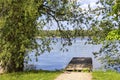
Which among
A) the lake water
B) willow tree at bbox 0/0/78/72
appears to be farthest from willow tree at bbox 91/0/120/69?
willow tree at bbox 0/0/78/72

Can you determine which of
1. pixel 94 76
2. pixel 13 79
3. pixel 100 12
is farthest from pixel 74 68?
pixel 100 12

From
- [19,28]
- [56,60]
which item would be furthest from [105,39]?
[56,60]

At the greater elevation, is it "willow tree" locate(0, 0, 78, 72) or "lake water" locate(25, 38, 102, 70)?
"willow tree" locate(0, 0, 78, 72)

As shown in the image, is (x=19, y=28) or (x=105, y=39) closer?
(x=19, y=28)

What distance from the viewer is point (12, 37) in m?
18.3

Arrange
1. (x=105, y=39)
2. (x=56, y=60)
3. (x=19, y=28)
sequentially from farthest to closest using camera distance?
(x=56, y=60) → (x=105, y=39) → (x=19, y=28)

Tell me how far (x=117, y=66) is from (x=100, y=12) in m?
3.93

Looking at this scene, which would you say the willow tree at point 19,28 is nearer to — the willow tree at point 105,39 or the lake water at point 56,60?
the lake water at point 56,60

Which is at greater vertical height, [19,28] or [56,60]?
[19,28]

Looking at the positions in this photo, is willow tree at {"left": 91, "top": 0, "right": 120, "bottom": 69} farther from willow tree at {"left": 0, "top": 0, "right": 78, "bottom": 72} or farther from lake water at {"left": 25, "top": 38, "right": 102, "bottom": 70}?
willow tree at {"left": 0, "top": 0, "right": 78, "bottom": 72}

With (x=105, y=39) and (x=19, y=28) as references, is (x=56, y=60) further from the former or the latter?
(x=19, y=28)

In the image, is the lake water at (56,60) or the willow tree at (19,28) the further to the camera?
the lake water at (56,60)

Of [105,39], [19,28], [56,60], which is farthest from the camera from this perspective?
[56,60]

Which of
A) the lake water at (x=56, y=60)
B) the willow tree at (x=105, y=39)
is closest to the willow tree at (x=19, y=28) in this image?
the lake water at (x=56, y=60)
